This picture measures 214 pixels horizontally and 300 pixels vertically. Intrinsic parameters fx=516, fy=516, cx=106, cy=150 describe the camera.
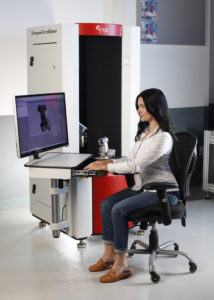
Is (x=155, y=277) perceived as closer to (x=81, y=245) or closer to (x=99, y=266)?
(x=99, y=266)

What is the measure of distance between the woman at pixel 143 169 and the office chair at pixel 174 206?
60mm

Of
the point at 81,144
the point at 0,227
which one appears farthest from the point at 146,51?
the point at 0,227

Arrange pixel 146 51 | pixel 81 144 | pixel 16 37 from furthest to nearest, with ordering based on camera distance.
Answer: pixel 146 51 < pixel 16 37 < pixel 81 144

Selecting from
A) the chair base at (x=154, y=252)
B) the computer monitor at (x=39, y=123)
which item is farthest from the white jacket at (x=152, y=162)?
the computer monitor at (x=39, y=123)

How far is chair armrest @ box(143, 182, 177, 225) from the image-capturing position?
3.20 metres

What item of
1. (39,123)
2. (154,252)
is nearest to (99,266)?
(154,252)

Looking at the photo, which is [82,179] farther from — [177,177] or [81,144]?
[177,177]

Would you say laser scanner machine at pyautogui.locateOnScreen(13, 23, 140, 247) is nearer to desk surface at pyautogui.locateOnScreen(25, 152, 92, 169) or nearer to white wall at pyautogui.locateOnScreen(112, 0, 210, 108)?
desk surface at pyautogui.locateOnScreen(25, 152, 92, 169)

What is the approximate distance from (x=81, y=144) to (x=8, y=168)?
1.23 m

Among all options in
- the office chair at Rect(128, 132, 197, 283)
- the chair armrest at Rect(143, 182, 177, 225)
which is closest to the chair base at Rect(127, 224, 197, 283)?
the office chair at Rect(128, 132, 197, 283)

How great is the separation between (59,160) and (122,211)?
62cm

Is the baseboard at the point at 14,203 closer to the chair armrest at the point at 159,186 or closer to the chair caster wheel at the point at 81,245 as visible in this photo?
the chair caster wheel at the point at 81,245

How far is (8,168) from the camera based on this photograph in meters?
5.15

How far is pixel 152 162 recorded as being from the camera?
3.36 meters
